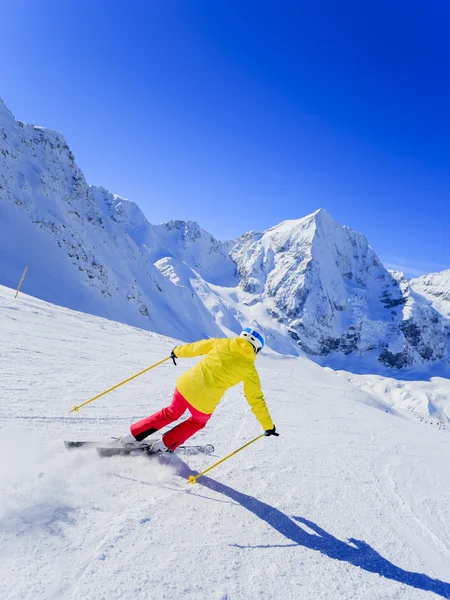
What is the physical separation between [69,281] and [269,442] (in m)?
54.0

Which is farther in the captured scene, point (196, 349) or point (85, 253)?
point (85, 253)

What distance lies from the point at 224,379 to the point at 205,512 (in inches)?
53.1

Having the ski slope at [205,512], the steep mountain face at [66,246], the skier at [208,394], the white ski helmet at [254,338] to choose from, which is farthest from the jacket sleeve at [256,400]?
the steep mountain face at [66,246]

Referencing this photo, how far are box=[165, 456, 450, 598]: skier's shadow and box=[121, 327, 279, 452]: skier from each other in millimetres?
692

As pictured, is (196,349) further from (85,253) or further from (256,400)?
(85,253)

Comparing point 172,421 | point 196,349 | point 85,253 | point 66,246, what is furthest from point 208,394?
point 85,253

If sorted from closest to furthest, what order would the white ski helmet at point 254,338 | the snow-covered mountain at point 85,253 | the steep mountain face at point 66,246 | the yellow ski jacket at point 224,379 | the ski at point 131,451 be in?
the ski at point 131,451
the yellow ski jacket at point 224,379
the white ski helmet at point 254,338
the steep mountain face at point 66,246
the snow-covered mountain at point 85,253

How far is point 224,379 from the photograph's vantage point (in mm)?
4059

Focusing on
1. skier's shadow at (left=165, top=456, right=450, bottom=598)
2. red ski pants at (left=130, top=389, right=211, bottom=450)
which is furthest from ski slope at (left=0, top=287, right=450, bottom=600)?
red ski pants at (left=130, top=389, right=211, bottom=450)

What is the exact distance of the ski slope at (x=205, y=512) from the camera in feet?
7.81

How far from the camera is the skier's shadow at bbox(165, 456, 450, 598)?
10.1 feet

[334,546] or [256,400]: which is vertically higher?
[256,400]

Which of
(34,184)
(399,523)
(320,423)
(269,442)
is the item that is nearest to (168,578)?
(399,523)

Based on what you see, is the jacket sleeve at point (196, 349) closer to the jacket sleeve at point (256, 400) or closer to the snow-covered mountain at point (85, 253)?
the jacket sleeve at point (256, 400)
